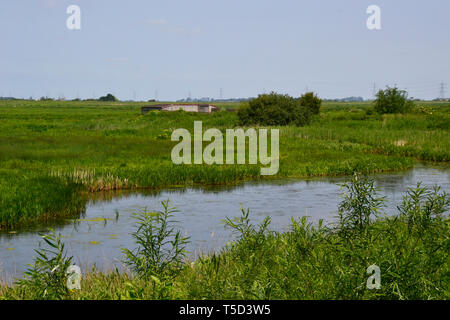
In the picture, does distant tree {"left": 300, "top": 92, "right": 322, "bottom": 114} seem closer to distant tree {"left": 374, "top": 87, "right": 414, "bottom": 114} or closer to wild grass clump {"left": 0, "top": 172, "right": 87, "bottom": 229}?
distant tree {"left": 374, "top": 87, "right": 414, "bottom": 114}

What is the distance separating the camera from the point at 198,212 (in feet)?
64.2

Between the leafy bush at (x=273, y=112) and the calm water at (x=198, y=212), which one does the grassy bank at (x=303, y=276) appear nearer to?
the calm water at (x=198, y=212)

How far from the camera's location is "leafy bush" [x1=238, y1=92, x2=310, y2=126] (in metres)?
56.0

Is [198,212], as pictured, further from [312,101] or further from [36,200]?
[312,101]

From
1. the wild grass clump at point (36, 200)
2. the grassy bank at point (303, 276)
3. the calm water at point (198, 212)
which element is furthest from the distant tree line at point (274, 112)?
the grassy bank at point (303, 276)

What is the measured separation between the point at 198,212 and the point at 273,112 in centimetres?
3771

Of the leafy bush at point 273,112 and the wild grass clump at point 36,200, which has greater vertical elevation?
the leafy bush at point 273,112

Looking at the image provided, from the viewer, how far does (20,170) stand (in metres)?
25.2

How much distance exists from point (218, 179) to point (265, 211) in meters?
7.67

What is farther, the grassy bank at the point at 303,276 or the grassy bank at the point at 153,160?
the grassy bank at the point at 153,160

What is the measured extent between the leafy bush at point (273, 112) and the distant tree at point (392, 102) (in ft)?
37.3

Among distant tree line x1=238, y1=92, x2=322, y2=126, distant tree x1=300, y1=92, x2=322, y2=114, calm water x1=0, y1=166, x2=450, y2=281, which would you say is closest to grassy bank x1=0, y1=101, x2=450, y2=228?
calm water x1=0, y1=166, x2=450, y2=281

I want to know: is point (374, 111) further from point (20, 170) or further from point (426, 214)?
point (426, 214)

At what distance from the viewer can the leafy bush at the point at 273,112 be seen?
5603 cm
